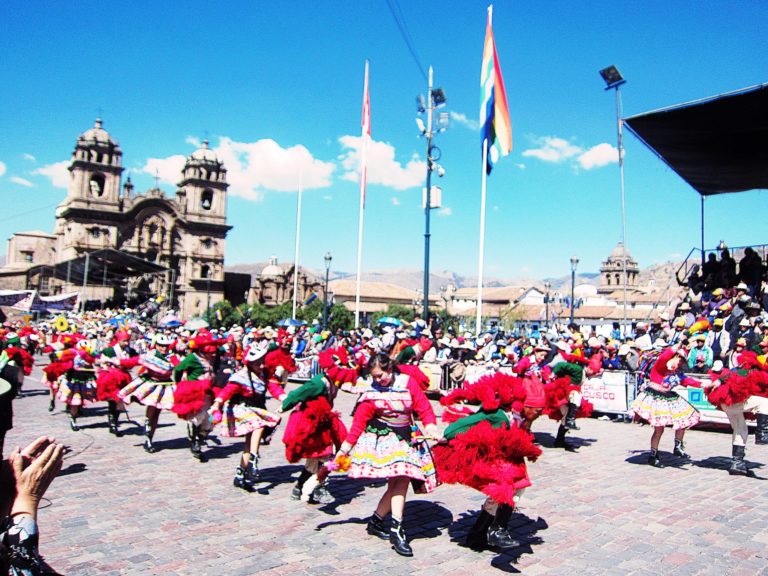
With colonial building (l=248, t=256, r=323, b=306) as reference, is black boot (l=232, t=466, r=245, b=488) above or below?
below

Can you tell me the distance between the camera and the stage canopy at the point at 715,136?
610 inches

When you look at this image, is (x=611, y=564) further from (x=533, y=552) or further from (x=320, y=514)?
(x=320, y=514)

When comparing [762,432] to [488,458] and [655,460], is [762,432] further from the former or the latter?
[488,458]

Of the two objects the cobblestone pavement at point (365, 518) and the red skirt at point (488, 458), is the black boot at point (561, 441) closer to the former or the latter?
the cobblestone pavement at point (365, 518)

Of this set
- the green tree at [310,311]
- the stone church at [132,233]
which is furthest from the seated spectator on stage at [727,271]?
the stone church at [132,233]

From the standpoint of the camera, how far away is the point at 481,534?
5.73m

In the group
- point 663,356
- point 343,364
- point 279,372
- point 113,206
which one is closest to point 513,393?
point 343,364

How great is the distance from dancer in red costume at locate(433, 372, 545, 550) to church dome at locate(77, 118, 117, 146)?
81.9 meters

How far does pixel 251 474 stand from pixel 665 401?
20.9 feet

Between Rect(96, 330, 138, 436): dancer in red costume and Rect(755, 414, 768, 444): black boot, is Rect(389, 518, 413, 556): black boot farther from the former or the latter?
Rect(755, 414, 768, 444): black boot

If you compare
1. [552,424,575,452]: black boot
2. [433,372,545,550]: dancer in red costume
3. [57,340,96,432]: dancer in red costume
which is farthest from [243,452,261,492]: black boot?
[552,424,575,452]: black boot

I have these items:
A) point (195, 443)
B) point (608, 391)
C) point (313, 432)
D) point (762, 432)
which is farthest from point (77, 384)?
point (762, 432)

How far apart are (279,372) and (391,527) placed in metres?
3.07

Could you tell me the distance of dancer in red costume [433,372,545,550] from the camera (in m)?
5.09
